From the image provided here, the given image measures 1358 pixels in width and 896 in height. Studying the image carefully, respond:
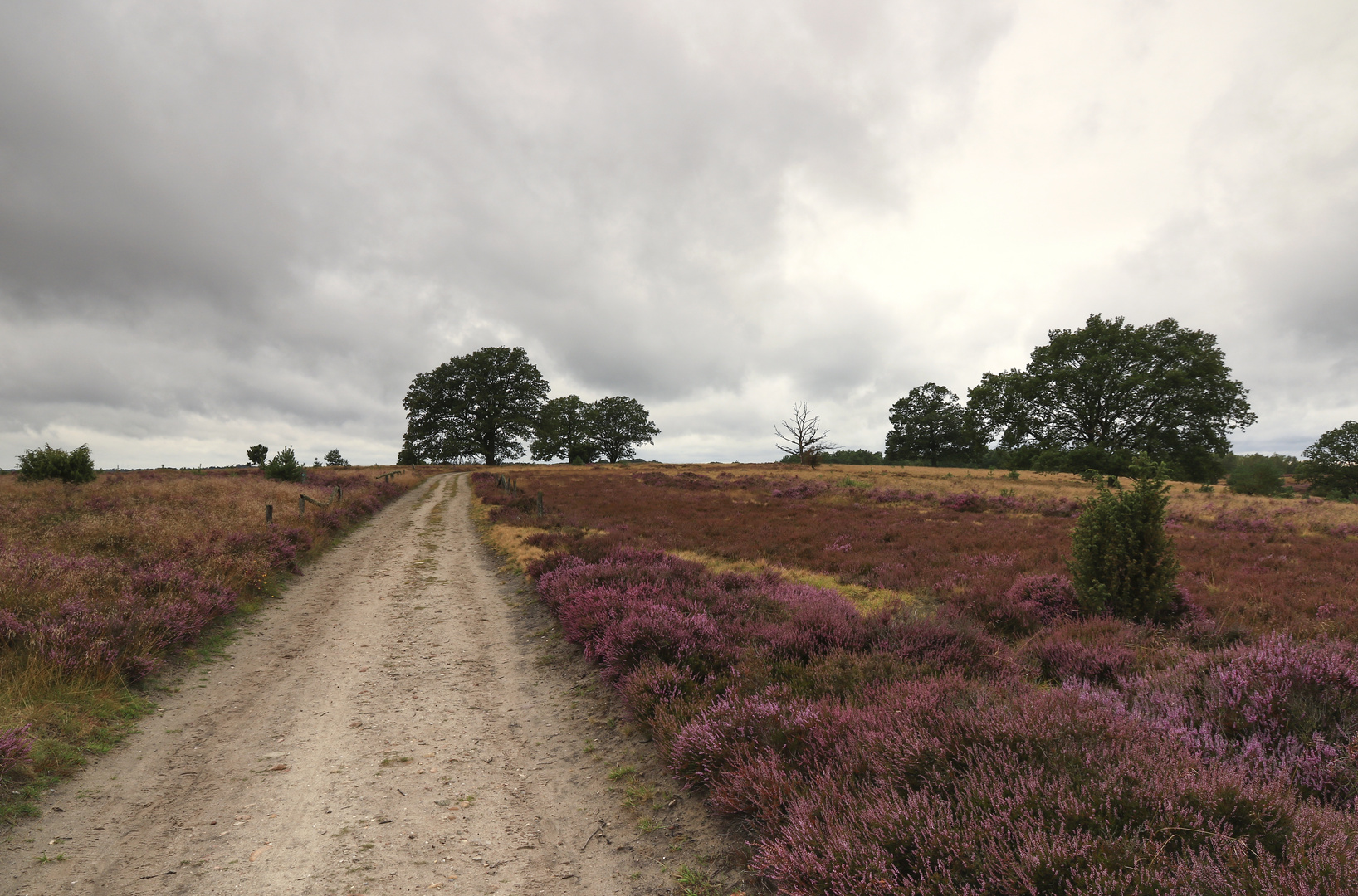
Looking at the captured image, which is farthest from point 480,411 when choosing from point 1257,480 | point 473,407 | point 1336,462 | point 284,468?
point 1336,462

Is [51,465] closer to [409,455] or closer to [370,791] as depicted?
[370,791]

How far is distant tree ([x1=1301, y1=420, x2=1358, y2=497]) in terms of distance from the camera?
49.7m

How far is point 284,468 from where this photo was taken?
108 feet

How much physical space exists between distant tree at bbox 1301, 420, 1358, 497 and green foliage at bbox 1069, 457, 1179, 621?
63625 millimetres

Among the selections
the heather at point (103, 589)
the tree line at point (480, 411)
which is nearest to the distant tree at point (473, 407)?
the tree line at point (480, 411)

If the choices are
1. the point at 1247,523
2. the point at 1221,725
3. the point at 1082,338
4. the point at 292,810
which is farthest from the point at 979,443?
the point at 292,810

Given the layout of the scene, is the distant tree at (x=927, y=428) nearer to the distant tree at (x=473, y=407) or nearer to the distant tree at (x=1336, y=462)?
the distant tree at (x=1336, y=462)

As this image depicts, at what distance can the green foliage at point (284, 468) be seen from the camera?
32.7 metres

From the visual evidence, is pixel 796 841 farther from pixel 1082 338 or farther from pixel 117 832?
pixel 1082 338

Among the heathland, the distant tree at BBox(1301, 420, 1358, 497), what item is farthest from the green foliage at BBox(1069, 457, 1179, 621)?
the distant tree at BBox(1301, 420, 1358, 497)

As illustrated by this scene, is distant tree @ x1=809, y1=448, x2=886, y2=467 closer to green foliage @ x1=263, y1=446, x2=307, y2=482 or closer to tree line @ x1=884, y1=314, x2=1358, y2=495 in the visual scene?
tree line @ x1=884, y1=314, x2=1358, y2=495

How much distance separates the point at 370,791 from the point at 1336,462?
83313 millimetres

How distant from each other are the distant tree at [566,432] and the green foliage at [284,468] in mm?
39520

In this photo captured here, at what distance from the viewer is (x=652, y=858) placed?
4.03 m
